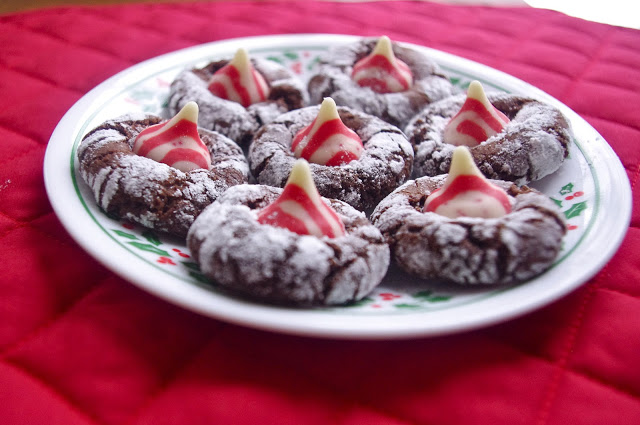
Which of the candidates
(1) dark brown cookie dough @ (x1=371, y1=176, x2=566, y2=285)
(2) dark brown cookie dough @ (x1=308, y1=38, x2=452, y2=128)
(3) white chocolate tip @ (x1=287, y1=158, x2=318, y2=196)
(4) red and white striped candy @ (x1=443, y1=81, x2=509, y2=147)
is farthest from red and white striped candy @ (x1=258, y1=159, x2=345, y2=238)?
(2) dark brown cookie dough @ (x1=308, y1=38, x2=452, y2=128)

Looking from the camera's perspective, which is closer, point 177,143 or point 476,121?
point 177,143

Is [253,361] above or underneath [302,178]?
underneath

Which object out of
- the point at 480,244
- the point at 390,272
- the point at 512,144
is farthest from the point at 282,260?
the point at 512,144

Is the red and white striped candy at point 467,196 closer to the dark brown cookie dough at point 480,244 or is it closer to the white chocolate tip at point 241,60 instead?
the dark brown cookie dough at point 480,244

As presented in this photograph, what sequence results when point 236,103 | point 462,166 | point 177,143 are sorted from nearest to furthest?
point 462,166 → point 177,143 → point 236,103

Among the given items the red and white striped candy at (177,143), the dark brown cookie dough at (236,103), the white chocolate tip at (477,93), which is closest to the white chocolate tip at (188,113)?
the red and white striped candy at (177,143)

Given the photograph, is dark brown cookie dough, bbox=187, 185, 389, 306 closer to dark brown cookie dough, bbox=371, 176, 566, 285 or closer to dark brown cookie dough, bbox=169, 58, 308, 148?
dark brown cookie dough, bbox=371, 176, 566, 285

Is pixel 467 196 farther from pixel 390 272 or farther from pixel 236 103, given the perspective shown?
pixel 236 103
